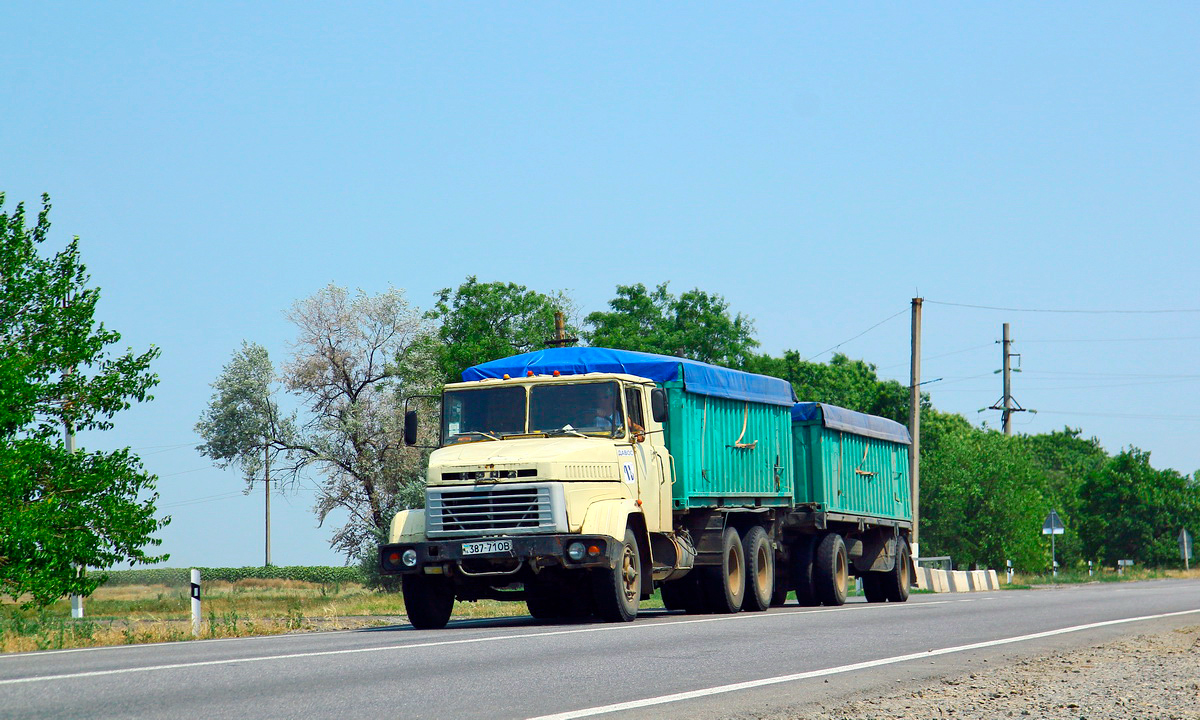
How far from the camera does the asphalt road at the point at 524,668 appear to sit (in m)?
7.88

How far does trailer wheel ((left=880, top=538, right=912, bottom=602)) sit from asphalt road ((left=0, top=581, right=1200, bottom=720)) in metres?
9.86

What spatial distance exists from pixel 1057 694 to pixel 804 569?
541 inches

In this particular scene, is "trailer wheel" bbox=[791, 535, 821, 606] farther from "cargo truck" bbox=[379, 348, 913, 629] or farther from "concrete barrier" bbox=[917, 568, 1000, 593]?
"concrete barrier" bbox=[917, 568, 1000, 593]

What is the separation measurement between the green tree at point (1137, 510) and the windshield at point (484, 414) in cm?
7517

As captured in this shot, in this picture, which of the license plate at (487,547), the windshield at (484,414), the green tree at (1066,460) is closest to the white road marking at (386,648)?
the license plate at (487,547)

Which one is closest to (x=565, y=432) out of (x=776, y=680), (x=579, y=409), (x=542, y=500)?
(x=579, y=409)

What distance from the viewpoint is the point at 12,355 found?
24.6m

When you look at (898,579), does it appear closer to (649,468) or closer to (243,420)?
(649,468)

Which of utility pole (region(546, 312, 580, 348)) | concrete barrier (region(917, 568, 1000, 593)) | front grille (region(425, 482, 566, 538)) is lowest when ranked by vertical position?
concrete barrier (region(917, 568, 1000, 593))

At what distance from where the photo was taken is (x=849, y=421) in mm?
24406

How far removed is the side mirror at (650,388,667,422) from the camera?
16.6 metres

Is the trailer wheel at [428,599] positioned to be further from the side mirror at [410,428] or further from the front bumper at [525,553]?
the side mirror at [410,428]

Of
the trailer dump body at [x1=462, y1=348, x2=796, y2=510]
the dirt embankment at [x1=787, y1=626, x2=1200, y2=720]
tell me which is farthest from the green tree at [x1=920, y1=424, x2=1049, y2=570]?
the dirt embankment at [x1=787, y1=626, x2=1200, y2=720]

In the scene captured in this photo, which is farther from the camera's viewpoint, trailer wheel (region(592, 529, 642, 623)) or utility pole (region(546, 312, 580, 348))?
utility pole (region(546, 312, 580, 348))
